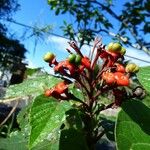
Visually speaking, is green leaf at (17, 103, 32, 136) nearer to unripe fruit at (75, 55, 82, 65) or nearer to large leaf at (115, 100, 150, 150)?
unripe fruit at (75, 55, 82, 65)

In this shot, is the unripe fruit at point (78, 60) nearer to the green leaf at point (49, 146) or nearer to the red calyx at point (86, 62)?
the red calyx at point (86, 62)

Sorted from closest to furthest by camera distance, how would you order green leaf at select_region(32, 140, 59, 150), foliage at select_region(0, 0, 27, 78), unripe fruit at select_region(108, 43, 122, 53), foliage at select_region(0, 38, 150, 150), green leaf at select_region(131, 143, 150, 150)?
green leaf at select_region(131, 143, 150, 150), foliage at select_region(0, 38, 150, 150), unripe fruit at select_region(108, 43, 122, 53), green leaf at select_region(32, 140, 59, 150), foliage at select_region(0, 0, 27, 78)

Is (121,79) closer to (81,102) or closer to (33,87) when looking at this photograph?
(81,102)

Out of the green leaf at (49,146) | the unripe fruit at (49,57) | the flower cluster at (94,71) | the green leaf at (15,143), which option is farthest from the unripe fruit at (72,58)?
the green leaf at (15,143)

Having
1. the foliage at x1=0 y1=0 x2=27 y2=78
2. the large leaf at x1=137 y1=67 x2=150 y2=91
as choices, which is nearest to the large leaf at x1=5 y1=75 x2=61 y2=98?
the large leaf at x1=137 y1=67 x2=150 y2=91

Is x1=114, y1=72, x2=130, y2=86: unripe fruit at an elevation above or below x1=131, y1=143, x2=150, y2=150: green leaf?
above

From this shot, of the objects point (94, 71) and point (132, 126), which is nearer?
point (132, 126)

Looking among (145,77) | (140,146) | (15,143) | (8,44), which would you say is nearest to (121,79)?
(145,77)
